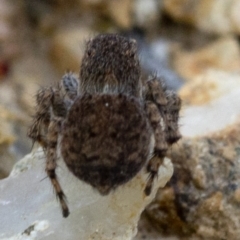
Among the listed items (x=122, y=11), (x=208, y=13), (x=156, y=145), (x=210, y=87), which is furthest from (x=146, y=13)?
(x=156, y=145)

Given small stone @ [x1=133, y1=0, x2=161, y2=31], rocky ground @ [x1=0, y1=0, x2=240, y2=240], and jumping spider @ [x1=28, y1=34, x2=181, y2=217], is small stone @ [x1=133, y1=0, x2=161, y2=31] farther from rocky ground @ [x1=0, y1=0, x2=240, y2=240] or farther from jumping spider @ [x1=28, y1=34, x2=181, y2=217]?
jumping spider @ [x1=28, y1=34, x2=181, y2=217]

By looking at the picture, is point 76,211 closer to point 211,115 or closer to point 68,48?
point 211,115

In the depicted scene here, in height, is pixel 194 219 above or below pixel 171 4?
below

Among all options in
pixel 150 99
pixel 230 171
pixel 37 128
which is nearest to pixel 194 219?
pixel 230 171

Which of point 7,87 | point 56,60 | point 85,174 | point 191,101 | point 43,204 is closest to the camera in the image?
point 85,174

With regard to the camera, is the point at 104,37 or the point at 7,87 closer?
the point at 104,37

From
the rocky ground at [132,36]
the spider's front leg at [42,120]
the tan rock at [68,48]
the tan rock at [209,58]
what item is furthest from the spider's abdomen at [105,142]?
the tan rock at [68,48]

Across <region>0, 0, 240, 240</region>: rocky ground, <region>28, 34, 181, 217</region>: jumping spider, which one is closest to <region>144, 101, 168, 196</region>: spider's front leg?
<region>28, 34, 181, 217</region>: jumping spider

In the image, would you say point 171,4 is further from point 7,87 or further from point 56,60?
point 7,87

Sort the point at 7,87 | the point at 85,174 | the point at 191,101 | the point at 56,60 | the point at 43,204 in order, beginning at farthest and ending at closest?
1. the point at 56,60
2. the point at 7,87
3. the point at 191,101
4. the point at 43,204
5. the point at 85,174
